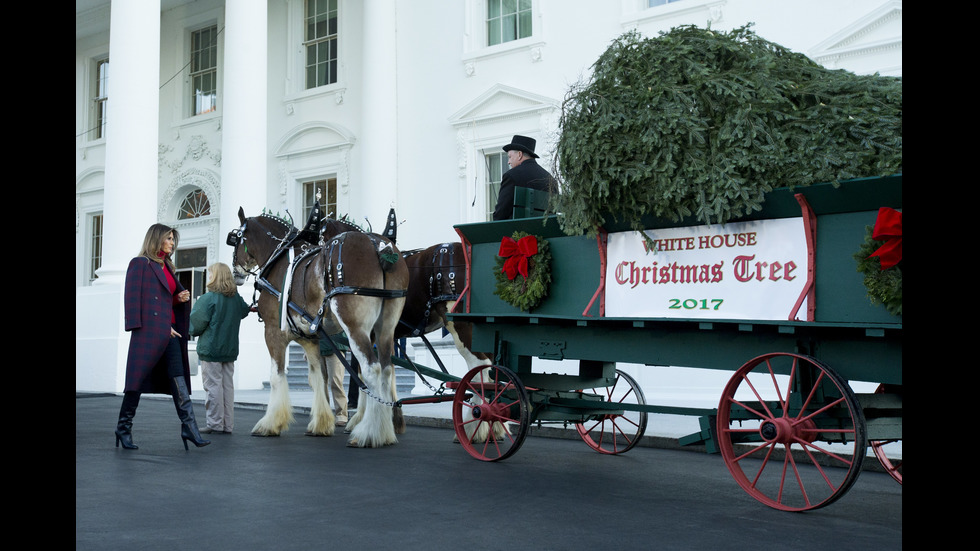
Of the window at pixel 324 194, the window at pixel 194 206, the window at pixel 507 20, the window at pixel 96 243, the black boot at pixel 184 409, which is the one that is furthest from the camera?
the window at pixel 96 243

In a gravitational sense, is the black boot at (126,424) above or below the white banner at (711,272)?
below

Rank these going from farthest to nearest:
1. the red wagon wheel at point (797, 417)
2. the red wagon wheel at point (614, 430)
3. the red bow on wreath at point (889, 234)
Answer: the red wagon wheel at point (614, 430) → the red wagon wheel at point (797, 417) → the red bow on wreath at point (889, 234)

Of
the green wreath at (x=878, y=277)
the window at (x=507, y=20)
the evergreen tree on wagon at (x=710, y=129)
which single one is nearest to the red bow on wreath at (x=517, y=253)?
the evergreen tree on wagon at (x=710, y=129)

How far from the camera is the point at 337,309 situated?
7.86 metres

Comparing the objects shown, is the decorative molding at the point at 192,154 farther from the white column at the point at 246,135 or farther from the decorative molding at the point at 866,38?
the decorative molding at the point at 866,38

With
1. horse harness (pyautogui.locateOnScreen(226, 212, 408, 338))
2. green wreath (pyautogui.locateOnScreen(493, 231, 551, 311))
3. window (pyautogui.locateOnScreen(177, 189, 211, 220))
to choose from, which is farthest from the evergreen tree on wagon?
window (pyautogui.locateOnScreen(177, 189, 211, 220))

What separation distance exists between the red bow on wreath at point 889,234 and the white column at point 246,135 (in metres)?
13.5

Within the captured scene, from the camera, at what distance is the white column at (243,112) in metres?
16.5

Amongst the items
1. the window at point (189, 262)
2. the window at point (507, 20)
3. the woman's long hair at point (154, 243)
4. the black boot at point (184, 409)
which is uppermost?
the window at point (507, 20)

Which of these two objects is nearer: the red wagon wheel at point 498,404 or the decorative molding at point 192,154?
the red wagon wheel at point 498,404

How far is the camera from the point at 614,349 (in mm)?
5938

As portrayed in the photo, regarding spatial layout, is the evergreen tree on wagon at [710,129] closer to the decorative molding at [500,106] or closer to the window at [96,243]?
the decorative molding at [500,106]

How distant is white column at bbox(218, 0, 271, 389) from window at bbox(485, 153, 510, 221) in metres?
4.32
